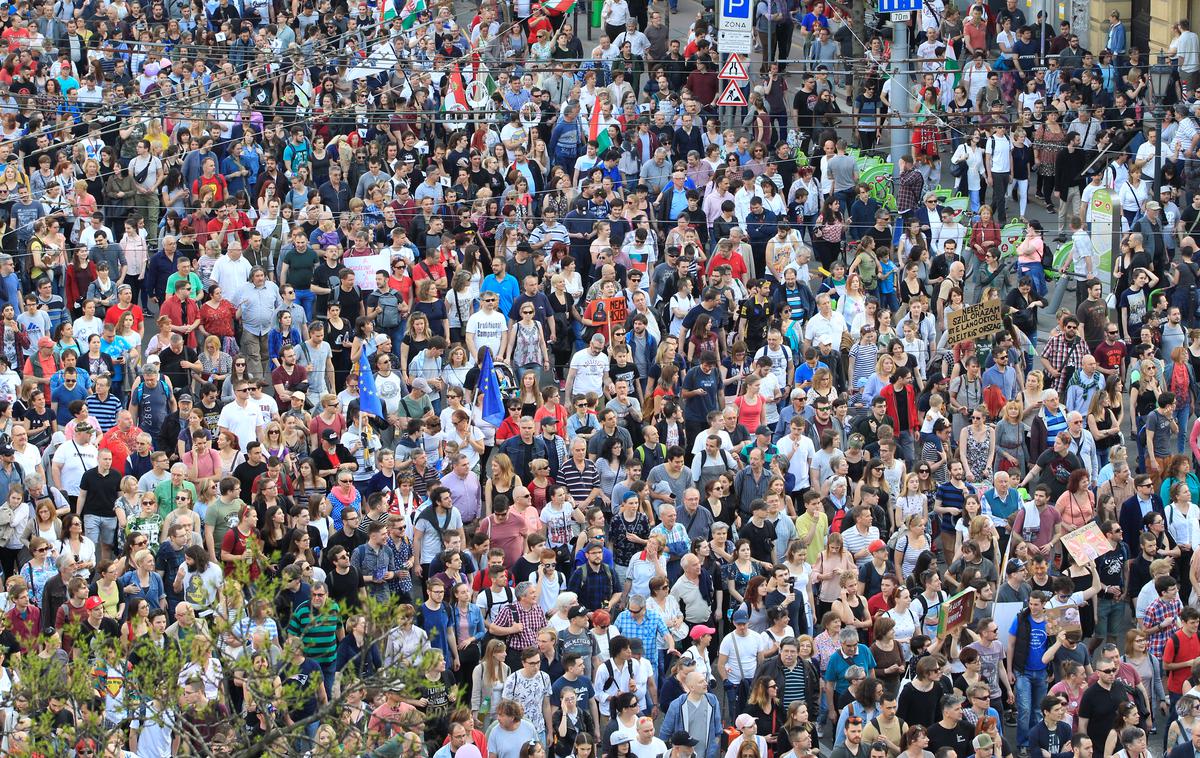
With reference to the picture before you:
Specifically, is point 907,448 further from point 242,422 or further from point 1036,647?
point 242,422

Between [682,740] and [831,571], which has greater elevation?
[831,571]

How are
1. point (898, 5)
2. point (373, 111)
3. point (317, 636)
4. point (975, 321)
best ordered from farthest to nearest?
point (373, 111) → point (898, 5) → point (975, 321) → point (317, 636)

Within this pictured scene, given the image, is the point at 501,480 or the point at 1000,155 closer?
the point at 501,480

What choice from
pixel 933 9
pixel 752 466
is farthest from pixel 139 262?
pixel 933 9

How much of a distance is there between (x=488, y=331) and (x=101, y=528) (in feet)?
14.7

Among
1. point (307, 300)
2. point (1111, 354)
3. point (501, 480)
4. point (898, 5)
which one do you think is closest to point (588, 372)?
point (501, 480)

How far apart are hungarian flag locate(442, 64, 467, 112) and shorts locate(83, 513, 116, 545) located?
36.9 ft

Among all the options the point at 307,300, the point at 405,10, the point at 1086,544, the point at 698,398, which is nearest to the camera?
the point at 1086,544

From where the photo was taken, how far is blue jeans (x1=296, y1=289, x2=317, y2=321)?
2448 cm

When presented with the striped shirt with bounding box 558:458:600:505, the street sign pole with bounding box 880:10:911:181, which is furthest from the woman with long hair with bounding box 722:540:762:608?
the street sign pole with bounding box 880:10:911:181

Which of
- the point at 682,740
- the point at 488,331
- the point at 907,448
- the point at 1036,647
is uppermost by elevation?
the point at 488,331

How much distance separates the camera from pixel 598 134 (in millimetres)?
28844

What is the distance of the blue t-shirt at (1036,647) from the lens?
1928 cm

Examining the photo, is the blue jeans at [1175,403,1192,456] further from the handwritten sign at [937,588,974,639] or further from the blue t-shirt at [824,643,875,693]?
the blue t-shirt at [824,643,875,693]
